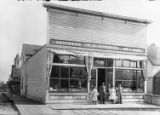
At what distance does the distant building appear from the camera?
50.7 feet

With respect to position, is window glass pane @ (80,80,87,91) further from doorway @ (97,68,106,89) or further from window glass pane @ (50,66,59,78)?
doorway @ (97,68,106,89)

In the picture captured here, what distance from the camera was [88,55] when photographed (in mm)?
16281

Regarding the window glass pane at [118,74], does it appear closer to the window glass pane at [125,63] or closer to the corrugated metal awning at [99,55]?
the window glass pane at [125,63]

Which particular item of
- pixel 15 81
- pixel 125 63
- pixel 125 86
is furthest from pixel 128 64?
pixel 15 81

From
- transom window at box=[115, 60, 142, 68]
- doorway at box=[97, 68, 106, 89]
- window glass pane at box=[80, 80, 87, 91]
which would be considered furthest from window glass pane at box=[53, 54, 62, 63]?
transom window at box=[115, 60, 142, 68]

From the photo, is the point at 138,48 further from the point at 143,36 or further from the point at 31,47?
the point at 31,47

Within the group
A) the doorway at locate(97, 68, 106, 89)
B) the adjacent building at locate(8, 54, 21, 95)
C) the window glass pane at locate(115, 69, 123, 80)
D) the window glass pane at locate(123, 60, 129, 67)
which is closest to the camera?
the window glass pane at locate(115, 69, 123, 80)

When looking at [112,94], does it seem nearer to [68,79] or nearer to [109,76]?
[109,76]

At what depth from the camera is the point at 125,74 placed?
58.2ft

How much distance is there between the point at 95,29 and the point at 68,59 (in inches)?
109

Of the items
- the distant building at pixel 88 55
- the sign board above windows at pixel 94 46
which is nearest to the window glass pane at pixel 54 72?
the distant building at pixel 88 55

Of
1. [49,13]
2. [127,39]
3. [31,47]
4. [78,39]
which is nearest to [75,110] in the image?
[78,39]

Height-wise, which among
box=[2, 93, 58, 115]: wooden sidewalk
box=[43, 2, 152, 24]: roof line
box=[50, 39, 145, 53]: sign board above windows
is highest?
box=[43, 2, 152, 24]: roof line

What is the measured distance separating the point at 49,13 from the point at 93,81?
17.1ft
